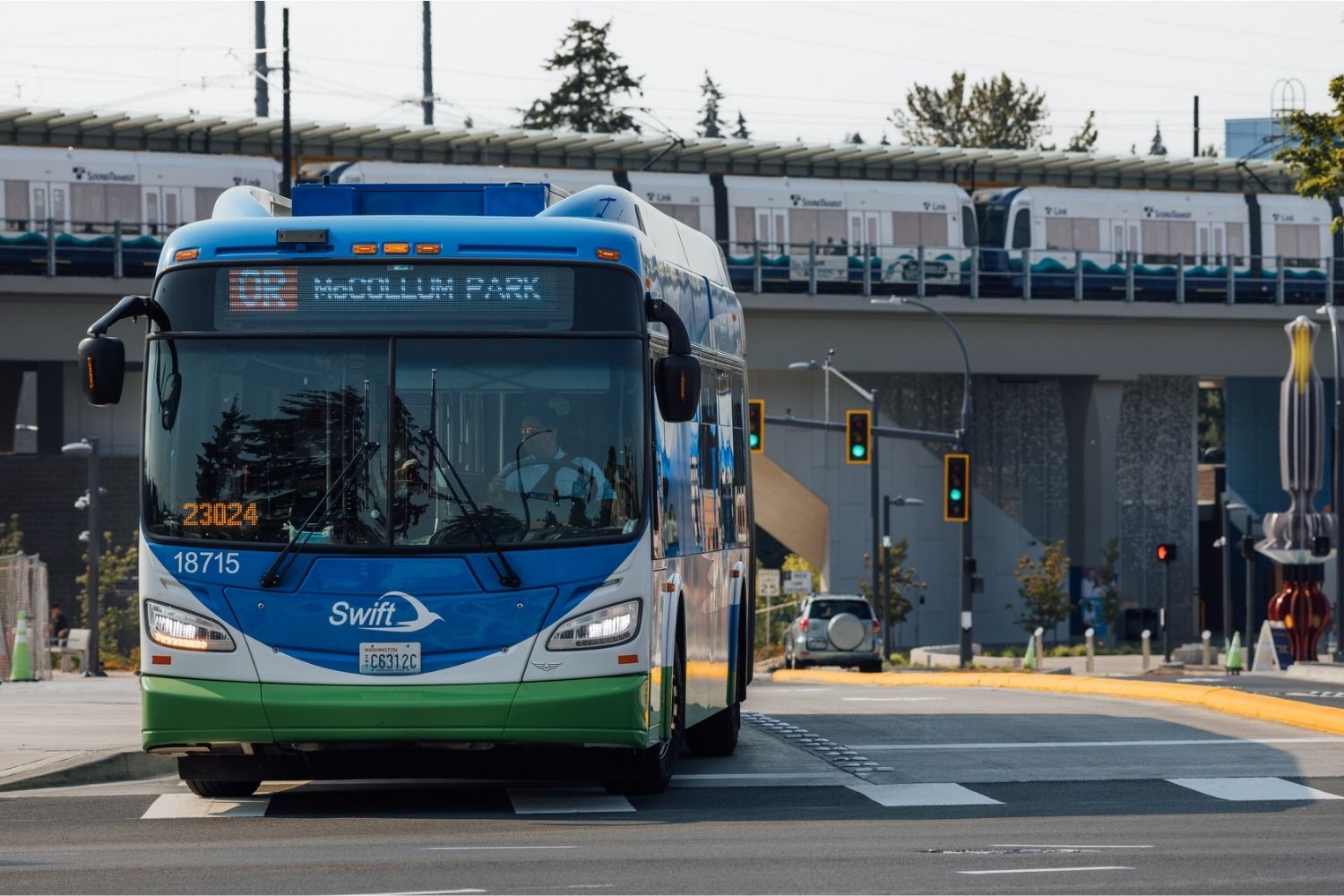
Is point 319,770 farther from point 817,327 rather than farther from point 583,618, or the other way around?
point 817,327

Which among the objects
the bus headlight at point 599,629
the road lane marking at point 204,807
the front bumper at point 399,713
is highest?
the bus headlight at point 599,629

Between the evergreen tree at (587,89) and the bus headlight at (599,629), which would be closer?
the bus headlight at (599,629)

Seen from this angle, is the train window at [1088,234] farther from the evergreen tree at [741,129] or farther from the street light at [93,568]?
the evergreen tree at [741,129]

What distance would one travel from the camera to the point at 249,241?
39.3 ft

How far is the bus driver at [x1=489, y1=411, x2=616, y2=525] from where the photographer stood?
38.2 feet

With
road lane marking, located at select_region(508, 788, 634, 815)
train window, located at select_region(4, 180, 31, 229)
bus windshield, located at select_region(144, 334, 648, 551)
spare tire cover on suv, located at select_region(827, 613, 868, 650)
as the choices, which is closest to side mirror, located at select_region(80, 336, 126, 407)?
bus windshield, located at select_region(144, 334, 648, 551)

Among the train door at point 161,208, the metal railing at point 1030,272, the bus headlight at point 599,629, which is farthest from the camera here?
the metal railing at point 1030,272

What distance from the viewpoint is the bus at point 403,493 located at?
37.7 ft

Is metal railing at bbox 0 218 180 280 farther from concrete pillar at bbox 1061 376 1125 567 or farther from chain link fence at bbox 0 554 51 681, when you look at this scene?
concrete pillar at bbox 1061 376 1125 567

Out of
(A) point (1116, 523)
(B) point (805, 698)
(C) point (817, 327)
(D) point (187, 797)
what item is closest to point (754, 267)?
(C) point (817, 327)

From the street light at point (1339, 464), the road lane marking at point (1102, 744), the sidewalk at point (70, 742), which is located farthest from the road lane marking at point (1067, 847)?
the street light at point (1339, 464)

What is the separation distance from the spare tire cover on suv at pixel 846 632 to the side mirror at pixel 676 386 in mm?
32940

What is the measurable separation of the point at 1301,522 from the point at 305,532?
38.4m

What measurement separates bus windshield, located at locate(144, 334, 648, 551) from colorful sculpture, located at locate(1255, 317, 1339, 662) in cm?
3605
